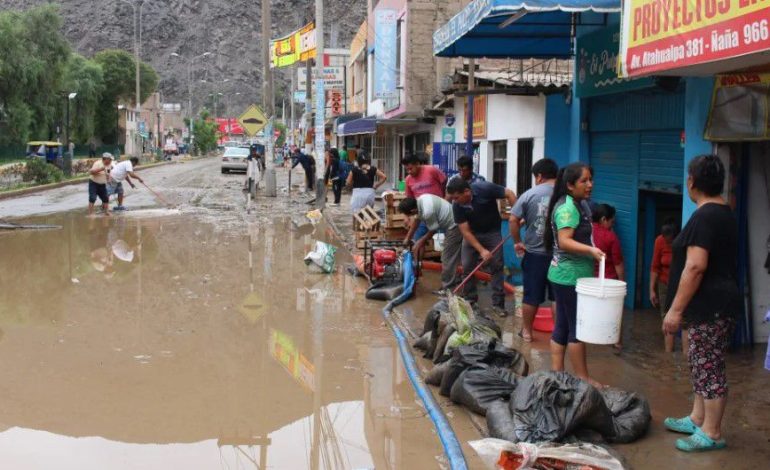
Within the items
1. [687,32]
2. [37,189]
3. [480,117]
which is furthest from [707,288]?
[37,189]

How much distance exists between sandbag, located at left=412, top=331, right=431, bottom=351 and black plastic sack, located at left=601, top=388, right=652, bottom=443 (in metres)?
2.17

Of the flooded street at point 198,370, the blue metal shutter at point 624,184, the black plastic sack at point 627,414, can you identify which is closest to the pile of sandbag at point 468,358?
the flooded street at point 198,370

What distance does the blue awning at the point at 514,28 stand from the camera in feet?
23.7

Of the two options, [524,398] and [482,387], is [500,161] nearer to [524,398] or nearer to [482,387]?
[482,387]

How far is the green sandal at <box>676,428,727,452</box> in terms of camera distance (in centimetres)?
470

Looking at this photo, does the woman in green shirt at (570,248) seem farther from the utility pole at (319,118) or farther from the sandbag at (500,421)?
the utility pole at (319,118)

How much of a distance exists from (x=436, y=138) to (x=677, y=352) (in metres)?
13.9

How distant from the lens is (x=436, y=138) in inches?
811

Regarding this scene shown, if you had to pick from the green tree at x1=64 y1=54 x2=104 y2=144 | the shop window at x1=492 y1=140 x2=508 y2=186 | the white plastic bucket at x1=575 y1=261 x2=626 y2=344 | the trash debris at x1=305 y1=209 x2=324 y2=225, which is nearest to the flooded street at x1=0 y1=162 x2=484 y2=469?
the white plastic bucket at x1=575 y1=261 x2=626 y2=344

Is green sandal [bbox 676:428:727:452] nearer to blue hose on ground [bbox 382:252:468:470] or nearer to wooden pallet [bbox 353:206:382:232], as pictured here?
blue hose on ground [bbox 382:252:468:470]

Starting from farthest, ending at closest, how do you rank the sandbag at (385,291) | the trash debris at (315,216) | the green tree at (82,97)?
the green tree at (82,97), the trash debris at (315,216), the sandbag at (385,291)

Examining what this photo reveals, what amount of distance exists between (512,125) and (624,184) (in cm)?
412

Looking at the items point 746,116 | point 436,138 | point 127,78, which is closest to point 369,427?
point 746,116

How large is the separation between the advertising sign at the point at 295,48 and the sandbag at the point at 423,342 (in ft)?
61.2
